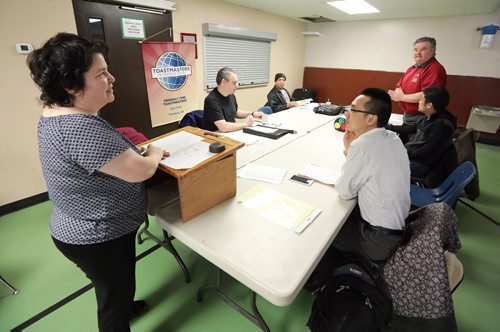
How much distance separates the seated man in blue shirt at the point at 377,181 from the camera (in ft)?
4.21

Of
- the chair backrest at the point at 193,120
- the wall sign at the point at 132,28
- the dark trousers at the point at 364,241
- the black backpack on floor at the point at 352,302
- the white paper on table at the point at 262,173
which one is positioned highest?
the wall sign at the point at 132,28

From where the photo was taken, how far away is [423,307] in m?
1.17

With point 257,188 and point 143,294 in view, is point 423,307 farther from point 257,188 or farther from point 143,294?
point 143,294

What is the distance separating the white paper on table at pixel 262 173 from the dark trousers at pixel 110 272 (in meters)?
0.74

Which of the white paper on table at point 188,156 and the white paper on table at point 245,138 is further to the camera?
the white paper on table at point 245,138

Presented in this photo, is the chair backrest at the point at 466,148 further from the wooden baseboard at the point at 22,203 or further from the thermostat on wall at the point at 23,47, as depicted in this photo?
the wooden baseboard at the point at 22,203

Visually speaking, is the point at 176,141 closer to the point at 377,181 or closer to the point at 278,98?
the point at 377,181

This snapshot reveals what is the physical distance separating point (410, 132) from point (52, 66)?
3231mm

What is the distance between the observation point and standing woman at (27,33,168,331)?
846mm

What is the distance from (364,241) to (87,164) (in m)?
1.38

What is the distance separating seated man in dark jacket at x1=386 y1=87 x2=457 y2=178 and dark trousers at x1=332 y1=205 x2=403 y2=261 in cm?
116

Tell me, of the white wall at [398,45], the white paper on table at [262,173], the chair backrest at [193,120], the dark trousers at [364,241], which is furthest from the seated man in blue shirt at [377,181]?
the white wall at [398,45]

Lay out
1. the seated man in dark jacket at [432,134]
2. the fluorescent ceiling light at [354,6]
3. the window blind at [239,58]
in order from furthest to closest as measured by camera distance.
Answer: the window blind at [239,58] → the fluorescent ceiling light at [354,6] → the seated man in dark jacket at [432,134]

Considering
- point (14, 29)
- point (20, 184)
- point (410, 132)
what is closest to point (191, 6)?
point (14, 29)
